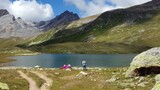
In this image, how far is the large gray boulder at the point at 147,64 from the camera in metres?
53.2

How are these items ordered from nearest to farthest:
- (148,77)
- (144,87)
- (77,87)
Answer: (144,87), (77,87), (148,77)

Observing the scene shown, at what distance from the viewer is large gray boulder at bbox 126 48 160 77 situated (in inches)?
2093

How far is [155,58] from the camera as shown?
53.2m

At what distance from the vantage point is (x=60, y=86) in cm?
5138

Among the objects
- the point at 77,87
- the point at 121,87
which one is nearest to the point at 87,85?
the point at 77,87

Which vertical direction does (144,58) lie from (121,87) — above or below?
above

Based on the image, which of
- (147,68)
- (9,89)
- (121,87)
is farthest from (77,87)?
(147,68)

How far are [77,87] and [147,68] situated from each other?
13650 mm

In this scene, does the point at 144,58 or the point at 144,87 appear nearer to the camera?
the point at 144,87

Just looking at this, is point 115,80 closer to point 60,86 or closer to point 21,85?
point 60,86

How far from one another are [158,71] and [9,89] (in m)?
25.0

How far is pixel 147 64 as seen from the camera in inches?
2114

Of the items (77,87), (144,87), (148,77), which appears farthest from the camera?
(148,77)

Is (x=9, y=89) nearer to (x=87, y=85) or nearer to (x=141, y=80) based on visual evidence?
(x=87, y=85)
